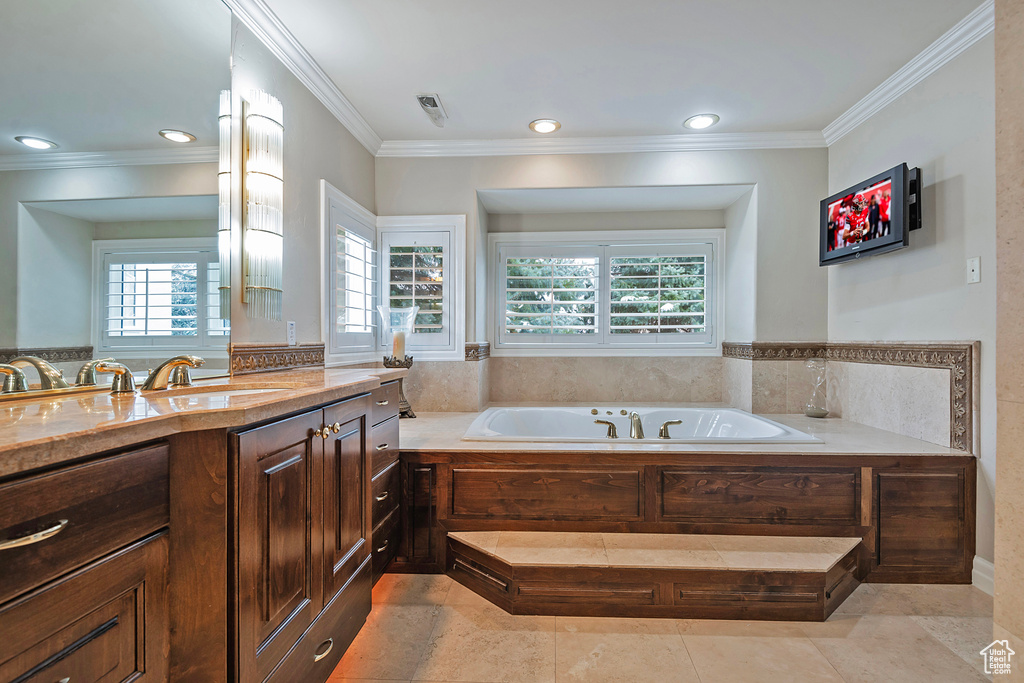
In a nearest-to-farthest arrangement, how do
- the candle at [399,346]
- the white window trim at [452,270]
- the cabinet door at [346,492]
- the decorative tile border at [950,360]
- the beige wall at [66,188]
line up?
the beige wall at [66,188], the cabinet door at [346,492], the decorative tile border at [950,360], the candle at [399,346], the white window trim at [452,270]

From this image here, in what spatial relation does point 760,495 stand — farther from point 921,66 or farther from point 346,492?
point 921,66

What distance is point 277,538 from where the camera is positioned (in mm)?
1234

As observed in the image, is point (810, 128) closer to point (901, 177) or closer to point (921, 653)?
point (901, 177)

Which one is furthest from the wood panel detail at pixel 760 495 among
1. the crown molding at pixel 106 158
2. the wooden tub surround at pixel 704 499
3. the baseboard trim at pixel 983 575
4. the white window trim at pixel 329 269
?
the crown molding at pixel 106 158

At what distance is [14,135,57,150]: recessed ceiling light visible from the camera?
1193 mm

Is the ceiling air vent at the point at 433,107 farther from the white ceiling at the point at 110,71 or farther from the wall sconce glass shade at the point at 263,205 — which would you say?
the white ceiling at the point at 110,71

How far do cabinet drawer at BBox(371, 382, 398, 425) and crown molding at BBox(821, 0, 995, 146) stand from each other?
2.81 metres

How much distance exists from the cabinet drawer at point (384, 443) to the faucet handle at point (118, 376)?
77 centimetres

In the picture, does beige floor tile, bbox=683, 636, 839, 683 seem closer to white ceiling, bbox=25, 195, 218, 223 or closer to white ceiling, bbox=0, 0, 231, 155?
white ceiling, bbox=25, 195, 218, 223

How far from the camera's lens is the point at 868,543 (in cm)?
220

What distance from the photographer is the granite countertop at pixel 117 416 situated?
73cm

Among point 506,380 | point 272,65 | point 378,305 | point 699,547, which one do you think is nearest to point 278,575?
point 699,547

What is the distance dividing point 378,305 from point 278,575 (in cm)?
225

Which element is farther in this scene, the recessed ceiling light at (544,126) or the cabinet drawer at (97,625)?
the recessed ceiling light at (544,126)
